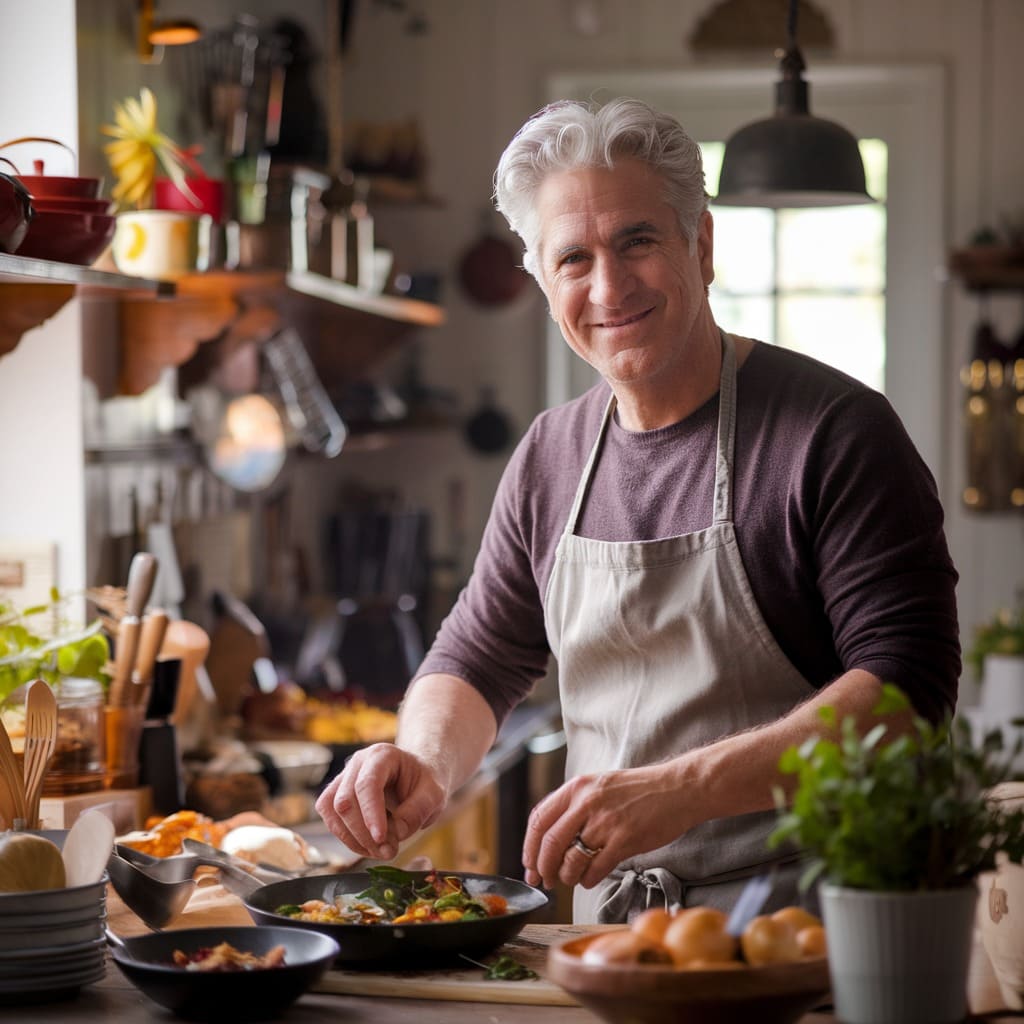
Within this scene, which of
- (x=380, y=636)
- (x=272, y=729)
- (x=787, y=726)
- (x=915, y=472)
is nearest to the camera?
(x=787, y=726)

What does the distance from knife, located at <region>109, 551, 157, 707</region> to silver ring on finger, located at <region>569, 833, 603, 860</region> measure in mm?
926

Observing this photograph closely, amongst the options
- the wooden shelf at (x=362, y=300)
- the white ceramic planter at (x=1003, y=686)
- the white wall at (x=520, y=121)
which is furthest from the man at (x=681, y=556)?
the white wall at (x=520, y=121)

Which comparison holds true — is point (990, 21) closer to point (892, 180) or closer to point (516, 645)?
point (892, 180)

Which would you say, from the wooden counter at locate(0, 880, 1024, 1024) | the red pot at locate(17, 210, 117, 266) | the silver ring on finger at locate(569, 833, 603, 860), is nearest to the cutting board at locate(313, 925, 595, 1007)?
the wooden counter at locate(0, 880, 1024, 1024)

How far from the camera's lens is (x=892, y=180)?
4734 millimetres

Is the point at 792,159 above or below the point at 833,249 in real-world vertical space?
below

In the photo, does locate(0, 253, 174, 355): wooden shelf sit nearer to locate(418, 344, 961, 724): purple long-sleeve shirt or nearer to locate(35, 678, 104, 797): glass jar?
locate(35, 678, 104, 797): glass jar

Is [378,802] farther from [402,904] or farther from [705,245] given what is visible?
[705,245]

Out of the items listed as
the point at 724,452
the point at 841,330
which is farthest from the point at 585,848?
the point at 841,330

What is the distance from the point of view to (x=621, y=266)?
183 cm

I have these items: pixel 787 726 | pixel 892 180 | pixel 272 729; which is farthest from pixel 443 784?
pixel 892 180

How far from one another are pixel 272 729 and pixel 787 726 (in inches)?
69.6

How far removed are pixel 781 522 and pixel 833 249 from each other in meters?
3.19

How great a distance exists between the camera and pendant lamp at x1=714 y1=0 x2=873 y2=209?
8.91 feet
